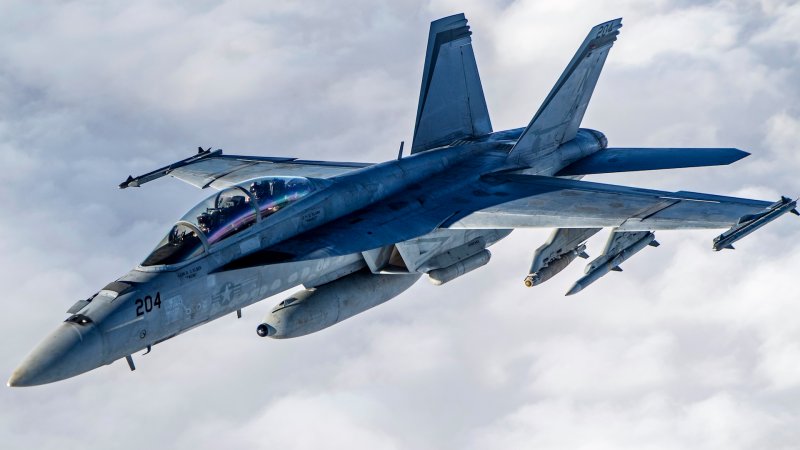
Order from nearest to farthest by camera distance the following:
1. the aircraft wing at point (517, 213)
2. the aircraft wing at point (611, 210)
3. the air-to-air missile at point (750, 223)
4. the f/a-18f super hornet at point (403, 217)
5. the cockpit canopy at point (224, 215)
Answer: the f/a-18f super hornet at point (403, 217) → the cockpit canopy at point (224, 215) → the air-to-air missile at point (750, 223) → the aircraft wing at point (517, 213) → the aircraft wing at point (611, 210)

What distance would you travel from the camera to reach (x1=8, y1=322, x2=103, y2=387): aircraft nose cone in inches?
529

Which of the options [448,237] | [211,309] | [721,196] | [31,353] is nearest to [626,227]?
[721,196]

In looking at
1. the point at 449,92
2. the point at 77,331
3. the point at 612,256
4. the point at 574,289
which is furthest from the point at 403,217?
the point at 77,331

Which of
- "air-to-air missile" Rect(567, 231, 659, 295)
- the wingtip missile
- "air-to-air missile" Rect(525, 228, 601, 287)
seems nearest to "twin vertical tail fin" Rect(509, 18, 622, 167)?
"air-to-air missile" Rect(525, 228, 601, 287)

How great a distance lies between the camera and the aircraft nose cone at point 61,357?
13.4 meters

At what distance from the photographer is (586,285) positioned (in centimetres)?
1903

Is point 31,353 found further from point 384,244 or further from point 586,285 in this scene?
point 586,285

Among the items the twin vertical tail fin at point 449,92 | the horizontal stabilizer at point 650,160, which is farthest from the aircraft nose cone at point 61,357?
the horizontal stabilizer at point 650,160

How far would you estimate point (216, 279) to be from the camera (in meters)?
15.1

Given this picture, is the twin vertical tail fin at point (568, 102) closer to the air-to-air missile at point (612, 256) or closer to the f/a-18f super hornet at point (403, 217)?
the f/a-18f super hornet at point (403, 217)

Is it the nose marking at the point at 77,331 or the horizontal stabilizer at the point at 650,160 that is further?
the horizontal stabilizer at the point at 650,160

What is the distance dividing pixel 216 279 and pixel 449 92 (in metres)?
8.43

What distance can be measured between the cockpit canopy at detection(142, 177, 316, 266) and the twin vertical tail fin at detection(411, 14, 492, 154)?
531 centimetres

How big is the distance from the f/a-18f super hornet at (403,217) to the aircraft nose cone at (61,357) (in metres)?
0.02
